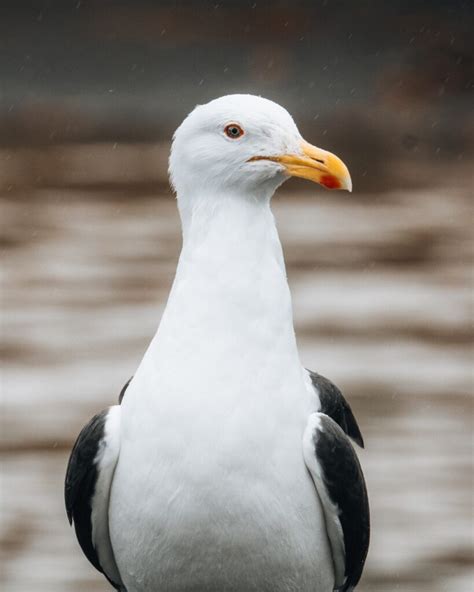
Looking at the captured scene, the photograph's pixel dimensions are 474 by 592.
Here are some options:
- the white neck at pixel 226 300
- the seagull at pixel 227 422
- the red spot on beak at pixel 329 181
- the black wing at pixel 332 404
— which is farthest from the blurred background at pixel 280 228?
the red spot on beak at pixel 329 181

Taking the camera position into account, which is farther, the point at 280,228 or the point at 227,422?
the point at 280,228

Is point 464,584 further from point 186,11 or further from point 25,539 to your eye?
point 186,11

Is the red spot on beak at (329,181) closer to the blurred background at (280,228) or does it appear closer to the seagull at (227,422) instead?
the seagull at (227,422)

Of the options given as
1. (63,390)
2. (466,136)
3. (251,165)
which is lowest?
(63,390)

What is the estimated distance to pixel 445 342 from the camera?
10297 mm

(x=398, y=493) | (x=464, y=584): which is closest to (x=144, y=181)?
(x=398, y=493)

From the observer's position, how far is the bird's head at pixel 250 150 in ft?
14.4

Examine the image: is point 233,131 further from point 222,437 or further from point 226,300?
point 222,437

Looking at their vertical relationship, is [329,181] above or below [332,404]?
above

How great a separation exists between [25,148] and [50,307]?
477 cm

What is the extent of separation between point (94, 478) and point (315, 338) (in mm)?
5760

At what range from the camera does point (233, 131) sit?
4.42 meters

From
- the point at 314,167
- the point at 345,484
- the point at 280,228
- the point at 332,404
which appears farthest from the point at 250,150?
the point at 280,228

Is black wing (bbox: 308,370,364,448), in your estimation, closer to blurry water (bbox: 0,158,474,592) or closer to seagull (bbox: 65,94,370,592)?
seagull (bbox: 65,94,370,592)
